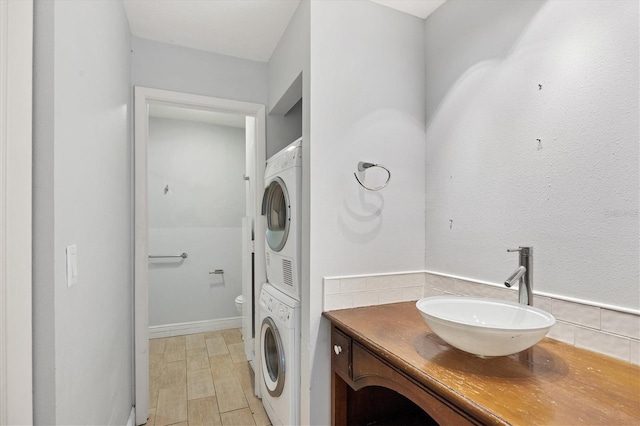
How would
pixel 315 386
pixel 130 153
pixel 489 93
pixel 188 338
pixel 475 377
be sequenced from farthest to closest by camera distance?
1. pixel 188 338
2. pixel 130 153
3. pixel 315 386
4. pixel 489 93
5. pixel 475 377

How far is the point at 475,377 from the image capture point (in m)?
0.91

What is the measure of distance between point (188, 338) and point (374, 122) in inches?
124

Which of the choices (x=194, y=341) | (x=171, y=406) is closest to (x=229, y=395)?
(x=171, y=406)

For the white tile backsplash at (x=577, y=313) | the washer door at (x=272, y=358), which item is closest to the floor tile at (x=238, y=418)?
the washer door at (x=272, y=358)

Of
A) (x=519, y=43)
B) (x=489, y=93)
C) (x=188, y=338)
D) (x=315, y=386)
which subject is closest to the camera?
(x=519, y=43)

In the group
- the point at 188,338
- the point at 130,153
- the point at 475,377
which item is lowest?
the point at 188,338

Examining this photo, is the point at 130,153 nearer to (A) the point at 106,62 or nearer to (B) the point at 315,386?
(A) the point at 106,62

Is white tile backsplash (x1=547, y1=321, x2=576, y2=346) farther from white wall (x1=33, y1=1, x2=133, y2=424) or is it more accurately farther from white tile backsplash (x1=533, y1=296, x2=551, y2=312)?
white wall (x1=33, y1=1, x2=133, y2=424)

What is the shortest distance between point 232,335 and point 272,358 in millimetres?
1826

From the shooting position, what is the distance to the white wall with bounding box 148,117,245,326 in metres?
3.60

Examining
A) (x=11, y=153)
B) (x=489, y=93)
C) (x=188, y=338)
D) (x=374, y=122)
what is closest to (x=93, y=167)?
(x=11, y=153)

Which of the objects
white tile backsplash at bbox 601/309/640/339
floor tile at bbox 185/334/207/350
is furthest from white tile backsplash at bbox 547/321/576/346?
floor tile at bbox 185/334/207/350

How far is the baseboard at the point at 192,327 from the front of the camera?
353 cm

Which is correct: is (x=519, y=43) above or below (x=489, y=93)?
above
